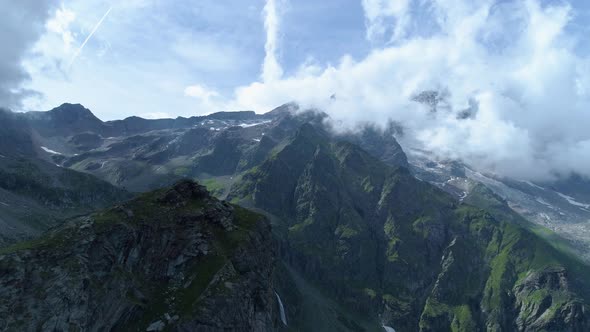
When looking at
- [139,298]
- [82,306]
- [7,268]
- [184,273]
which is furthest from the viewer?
[184,273]

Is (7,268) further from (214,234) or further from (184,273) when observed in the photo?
(214,234)

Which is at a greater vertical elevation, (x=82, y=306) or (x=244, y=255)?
(x=244, y=255)

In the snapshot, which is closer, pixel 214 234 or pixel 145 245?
pixel 145 245

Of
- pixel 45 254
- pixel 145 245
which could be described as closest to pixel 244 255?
pixel 145 245

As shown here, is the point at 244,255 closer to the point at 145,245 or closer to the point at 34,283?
the point at 145,245

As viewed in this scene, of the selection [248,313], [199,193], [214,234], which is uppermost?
[199,193]

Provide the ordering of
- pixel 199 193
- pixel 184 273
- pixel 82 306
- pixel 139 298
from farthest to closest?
pixel 199 193 → pixel 184 273 → pixel 139 298 → pixel 82 306
